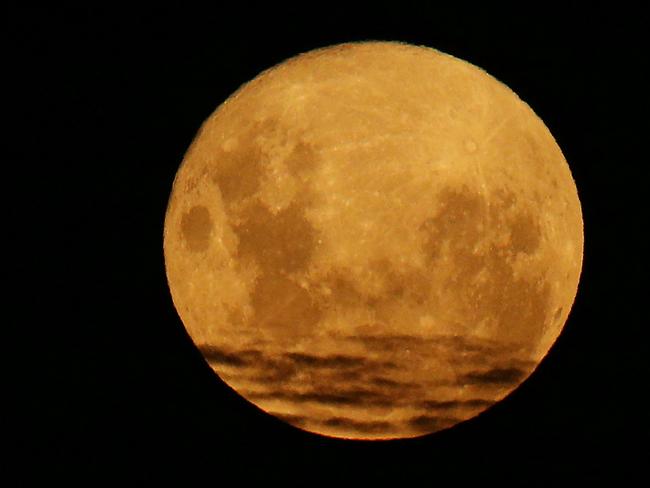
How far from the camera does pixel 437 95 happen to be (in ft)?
16.7

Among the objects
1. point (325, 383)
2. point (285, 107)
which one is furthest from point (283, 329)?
point (285, 107)

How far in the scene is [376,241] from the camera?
482 centimetres

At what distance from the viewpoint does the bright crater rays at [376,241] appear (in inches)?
191

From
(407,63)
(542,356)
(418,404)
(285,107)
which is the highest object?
(407,63)

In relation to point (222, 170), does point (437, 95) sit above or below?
above

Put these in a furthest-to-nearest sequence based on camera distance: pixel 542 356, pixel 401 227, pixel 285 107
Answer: pixel 542 356
pixel 285 107
pixel 401 227

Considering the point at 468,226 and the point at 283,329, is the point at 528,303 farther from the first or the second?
the point at 283,329

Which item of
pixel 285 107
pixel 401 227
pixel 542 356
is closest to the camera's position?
pixel 401 227

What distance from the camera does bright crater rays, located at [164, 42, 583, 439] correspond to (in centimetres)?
486

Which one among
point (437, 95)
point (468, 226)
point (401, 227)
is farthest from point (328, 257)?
point (437, 95)

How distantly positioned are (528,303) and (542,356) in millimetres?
599

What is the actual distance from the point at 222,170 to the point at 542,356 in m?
2.08

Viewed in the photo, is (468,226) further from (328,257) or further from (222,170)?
(222,170)

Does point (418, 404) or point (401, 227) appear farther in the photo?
point (418, 404)
